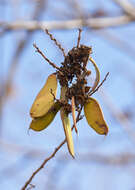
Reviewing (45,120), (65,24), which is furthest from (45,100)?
(65,24)

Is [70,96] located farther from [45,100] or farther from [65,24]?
[65,24]

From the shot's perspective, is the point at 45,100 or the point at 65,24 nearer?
the point at 45,100

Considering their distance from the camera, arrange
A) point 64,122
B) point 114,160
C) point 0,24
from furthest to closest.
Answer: point 114,160 < point 0,24 < point 64,122

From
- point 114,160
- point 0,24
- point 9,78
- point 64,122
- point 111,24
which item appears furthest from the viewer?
point 9,78

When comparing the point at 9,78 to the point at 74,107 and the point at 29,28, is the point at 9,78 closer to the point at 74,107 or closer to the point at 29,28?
the point at 29,28

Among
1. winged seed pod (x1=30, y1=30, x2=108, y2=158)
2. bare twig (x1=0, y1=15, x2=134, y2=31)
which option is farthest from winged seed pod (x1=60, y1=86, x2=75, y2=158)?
bare twig (x1=0, y1=15, x2=134, y2=31)

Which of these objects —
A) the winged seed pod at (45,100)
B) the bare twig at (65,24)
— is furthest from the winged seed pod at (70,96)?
the bare twig at (65,24)

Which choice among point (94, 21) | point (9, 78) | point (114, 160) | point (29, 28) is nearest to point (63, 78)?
point (29, 28)
